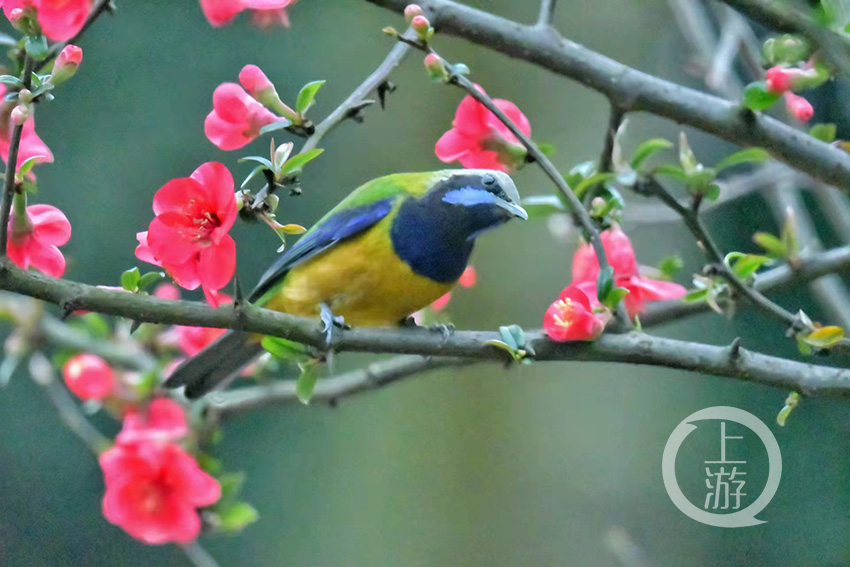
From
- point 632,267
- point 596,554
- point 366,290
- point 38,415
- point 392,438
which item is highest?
point 632,267

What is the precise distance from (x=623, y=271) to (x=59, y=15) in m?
0.75

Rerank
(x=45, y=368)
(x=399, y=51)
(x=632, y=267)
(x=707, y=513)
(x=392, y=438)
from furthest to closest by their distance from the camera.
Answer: (x=392, y=438) < (x=45, y=368) < (x=707, y=513) < (x=632, y=267) < (x=399, y=51)

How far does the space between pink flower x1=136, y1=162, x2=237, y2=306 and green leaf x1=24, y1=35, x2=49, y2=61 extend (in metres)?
0.17

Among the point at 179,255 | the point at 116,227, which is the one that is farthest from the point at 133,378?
the point at 116,227

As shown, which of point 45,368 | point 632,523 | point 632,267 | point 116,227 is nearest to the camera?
point 632,267

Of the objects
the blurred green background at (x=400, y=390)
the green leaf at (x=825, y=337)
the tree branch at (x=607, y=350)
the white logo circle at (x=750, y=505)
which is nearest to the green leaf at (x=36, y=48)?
the tree branch at (x=607, y=350)

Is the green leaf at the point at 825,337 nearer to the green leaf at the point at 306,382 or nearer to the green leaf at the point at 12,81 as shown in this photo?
the green leaf at the point at 306,382

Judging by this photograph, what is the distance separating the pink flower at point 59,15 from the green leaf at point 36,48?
13 mm

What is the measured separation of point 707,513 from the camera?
131 cm

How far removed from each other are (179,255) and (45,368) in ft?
3.28

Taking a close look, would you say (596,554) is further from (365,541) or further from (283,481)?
(283,481)

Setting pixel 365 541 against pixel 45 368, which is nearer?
pixel 45 368

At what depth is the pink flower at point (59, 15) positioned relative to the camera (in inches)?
31.5

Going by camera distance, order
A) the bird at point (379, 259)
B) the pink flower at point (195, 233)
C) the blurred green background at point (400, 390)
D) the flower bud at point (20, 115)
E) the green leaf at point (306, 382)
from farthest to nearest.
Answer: the blurred green background at point (400, 390) < the bird at point (379, 259) < the green leaf at point (306, 382) < the pink flower at point (195, 233) < the flower bud at point (20, 115)
